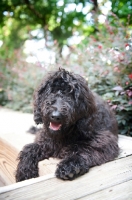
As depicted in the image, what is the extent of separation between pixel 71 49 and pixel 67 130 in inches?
141

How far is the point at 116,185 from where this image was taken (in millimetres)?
1796

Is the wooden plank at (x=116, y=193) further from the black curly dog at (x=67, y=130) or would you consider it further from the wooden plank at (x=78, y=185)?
the black curly dog at (x=67, y=130)

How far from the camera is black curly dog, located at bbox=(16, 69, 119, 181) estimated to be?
1.98 m

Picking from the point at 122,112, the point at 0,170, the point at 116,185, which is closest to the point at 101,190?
the point at 116,185

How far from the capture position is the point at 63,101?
6.63 ft

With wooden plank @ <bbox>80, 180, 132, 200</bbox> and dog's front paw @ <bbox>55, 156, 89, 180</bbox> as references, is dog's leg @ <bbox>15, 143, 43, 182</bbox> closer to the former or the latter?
dog's front paw @ <bbox>55, 156, 89, 180</bbox>

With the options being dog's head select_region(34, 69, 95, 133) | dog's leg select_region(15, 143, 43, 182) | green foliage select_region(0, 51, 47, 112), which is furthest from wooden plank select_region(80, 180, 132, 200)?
green foliage select_region(0, 51, 47, 112)

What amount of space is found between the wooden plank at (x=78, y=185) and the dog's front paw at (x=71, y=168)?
0.03 metres

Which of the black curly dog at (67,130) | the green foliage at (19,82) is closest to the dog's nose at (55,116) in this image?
the black curly dog at (67,130)

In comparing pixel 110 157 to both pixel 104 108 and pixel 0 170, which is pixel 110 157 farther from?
pixel 0 170

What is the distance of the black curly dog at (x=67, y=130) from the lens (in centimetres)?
198

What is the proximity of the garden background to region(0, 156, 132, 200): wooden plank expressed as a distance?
1263mm

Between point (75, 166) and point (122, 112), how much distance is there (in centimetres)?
168

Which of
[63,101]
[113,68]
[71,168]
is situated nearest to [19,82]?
[113,68]
